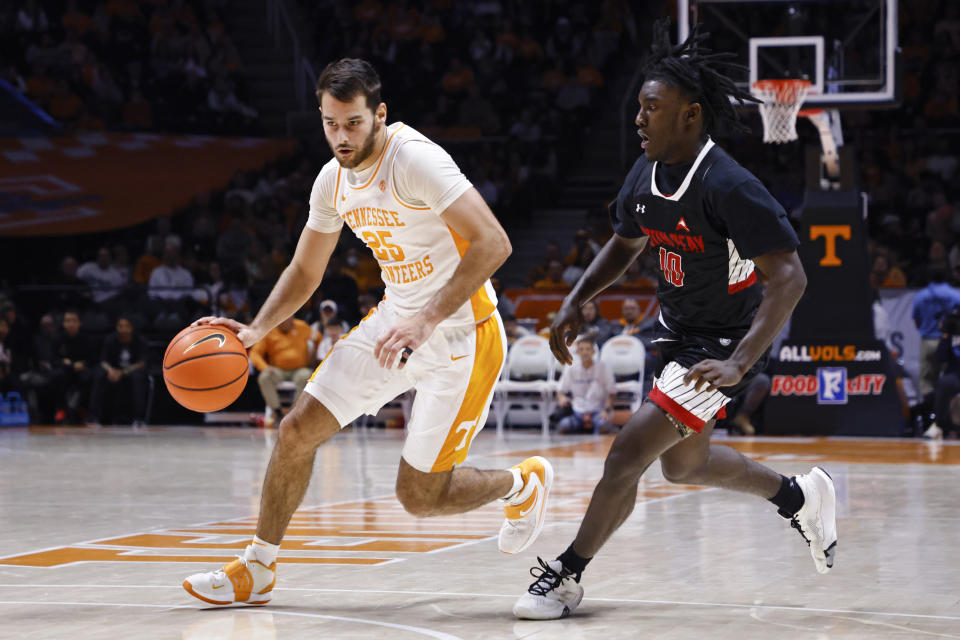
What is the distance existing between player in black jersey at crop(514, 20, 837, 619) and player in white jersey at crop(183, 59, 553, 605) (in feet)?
1.52

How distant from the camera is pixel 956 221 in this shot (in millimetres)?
16938

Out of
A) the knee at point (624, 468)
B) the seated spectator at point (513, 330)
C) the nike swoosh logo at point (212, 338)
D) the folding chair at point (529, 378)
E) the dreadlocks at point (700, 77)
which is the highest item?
the dreadlocks at point (700, 77)

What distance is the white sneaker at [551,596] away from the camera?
4.66m

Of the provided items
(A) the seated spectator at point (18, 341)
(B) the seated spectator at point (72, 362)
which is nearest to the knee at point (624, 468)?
(B) the seated spectator at point (72, 362)

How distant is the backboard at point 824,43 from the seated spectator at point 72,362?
8.28m

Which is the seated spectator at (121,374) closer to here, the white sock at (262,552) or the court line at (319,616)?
the court line at (319,616)

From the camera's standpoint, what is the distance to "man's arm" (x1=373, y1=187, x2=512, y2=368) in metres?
4.73

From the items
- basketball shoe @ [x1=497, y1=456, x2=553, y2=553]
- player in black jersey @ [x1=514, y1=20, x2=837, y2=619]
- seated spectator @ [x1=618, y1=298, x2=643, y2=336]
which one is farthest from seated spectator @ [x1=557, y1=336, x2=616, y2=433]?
player in black jersey @ [x1=514, y1=20, x2=837, y2=619]

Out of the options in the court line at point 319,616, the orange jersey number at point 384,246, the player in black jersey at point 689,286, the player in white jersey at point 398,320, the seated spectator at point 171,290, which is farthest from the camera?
the seated spectator at point 171,290

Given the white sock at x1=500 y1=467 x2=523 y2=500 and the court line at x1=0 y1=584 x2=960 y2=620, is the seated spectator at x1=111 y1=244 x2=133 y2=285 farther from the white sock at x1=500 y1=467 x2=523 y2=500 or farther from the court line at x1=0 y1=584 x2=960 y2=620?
the white sock at x1=500 y1=467 x2=523 y2=500

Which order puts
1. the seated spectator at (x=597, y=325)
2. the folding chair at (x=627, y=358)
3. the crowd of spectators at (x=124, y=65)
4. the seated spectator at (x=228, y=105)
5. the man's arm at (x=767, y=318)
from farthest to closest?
the seated spectator at (x=228, y=105)
the crowd of spectators at (x=124, y=65)
the seated spectator at (x=597, y=325)
the folding chair at (x=627, y=358)
the man's arm at (x=767, y=318)

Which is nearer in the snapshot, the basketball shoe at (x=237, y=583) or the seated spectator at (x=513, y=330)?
the basketball shoe at (x=237, y=583)

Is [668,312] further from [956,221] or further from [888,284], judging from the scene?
[956,221]

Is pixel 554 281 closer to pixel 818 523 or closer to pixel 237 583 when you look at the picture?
pixel 818 523
